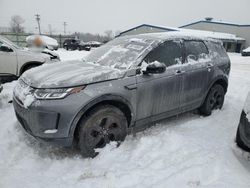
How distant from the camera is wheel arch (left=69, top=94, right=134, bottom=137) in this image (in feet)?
11.4

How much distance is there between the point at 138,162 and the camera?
3740 millimetres

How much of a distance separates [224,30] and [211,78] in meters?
51.3

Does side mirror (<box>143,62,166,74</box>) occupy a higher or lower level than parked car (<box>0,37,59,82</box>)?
higher

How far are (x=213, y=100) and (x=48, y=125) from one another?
3745 millimetres

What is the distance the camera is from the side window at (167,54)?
14.3 feet

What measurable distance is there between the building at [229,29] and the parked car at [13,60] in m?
43.1

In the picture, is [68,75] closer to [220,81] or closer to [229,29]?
[220,81]

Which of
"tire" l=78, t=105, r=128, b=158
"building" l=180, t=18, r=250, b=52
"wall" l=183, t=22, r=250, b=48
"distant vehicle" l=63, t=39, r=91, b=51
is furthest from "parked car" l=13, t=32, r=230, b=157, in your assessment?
"wall" l=183, t=22, r=250, b=48

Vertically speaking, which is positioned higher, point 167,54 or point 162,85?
point 167,54

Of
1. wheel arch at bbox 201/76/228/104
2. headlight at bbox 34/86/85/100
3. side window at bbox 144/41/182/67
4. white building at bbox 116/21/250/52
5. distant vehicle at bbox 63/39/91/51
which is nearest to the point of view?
headlight at bbox 34/86/85/100

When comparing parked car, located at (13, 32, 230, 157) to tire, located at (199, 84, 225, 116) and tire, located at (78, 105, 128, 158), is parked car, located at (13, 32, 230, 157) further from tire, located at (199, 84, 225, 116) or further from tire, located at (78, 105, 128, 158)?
tire, located at (199, 84, 225, 116)

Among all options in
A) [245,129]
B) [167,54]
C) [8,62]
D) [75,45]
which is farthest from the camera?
[75,45]

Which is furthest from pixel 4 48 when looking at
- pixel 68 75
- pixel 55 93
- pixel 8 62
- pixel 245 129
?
pixel 245 129

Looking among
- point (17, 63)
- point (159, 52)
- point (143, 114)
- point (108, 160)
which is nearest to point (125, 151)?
point (108, 160)
